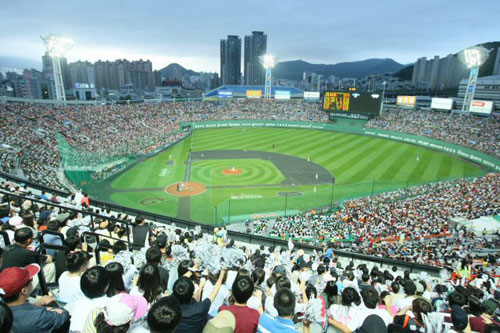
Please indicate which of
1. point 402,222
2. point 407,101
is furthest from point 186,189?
point 407,101

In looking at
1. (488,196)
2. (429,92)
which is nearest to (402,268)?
(488,196)

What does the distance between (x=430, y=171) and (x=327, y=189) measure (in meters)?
16.9

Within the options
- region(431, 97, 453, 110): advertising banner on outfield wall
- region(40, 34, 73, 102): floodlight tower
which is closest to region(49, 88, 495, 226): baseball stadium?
region(431, 97, 453, 110): advertising banner on outfield wall

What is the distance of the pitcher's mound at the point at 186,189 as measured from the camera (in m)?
28.0

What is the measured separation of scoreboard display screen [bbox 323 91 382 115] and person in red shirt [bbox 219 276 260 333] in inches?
2557

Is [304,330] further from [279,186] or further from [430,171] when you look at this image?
[430,171]

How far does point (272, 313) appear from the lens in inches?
160

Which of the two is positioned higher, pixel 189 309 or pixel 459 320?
pixel 189 309

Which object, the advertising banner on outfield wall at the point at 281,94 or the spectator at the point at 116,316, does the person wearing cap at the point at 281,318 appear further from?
the advertising banner on outfield wall at the point at 281,94

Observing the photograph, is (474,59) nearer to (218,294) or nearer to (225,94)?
(225,94)

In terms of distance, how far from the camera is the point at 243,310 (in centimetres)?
373

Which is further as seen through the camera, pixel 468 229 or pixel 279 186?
pixel 279 186

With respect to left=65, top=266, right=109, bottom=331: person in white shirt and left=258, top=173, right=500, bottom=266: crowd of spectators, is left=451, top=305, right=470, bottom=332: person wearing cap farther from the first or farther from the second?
left=258, top=173, right=500, bottom=266: crowd of spectators

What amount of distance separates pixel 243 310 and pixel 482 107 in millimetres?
64102
